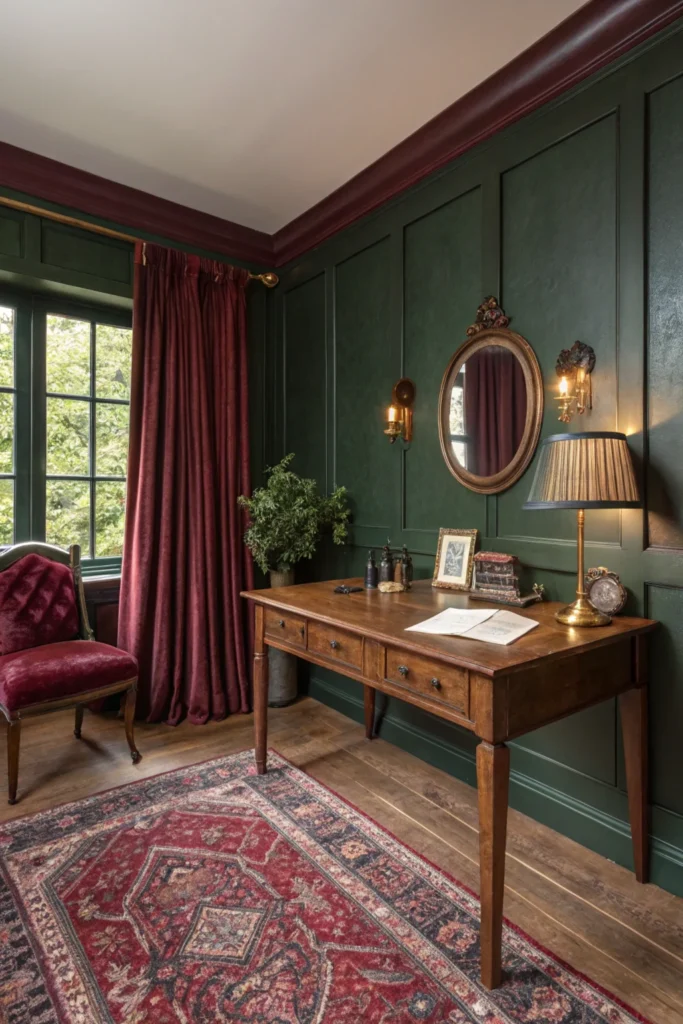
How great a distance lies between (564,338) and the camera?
7.24 ft

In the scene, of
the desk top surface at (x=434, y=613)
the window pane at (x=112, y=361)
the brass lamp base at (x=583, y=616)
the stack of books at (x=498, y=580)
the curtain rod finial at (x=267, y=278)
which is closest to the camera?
the desk top surface at (x=434, y=613)

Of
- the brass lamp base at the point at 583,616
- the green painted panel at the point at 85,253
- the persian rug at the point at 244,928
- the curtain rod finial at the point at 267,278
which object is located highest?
the curtain rod finial at the point at 267,278

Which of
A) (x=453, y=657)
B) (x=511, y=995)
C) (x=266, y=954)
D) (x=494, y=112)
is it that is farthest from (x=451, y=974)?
(x=494, y=112)

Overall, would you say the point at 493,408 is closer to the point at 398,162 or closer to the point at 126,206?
the point at 398,162

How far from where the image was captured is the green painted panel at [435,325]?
257 centimetres

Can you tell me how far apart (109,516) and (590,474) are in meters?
2.80

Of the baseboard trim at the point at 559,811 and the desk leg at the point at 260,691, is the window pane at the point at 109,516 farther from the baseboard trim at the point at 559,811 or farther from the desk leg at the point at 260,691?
the baseboard trim at the point at 559,811

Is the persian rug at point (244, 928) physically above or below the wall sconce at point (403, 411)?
below

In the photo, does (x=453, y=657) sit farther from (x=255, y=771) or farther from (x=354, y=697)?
(x=354, y=697)

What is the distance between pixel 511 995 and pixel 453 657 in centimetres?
82

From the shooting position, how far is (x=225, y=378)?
139 inches

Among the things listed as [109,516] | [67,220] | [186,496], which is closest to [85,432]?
[109,516]

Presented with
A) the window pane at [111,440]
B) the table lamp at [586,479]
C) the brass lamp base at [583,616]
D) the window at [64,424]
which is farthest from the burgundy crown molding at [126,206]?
the brass lamp base at [583,616]

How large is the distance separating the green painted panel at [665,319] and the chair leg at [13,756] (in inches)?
99.0
